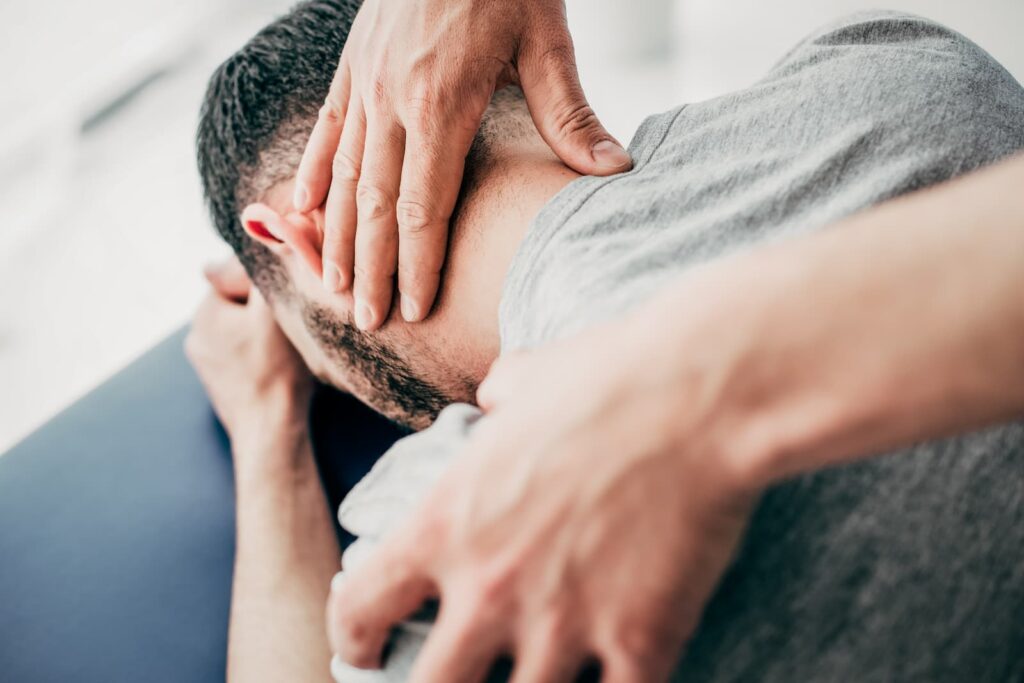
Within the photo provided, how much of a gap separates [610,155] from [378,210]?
0.92ft

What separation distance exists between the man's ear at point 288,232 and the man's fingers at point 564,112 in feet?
1.07

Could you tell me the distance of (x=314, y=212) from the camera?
0.89m

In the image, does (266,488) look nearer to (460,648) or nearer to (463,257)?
(463,257)

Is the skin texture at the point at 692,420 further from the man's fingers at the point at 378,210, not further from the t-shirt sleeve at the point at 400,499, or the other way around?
the man's fingers at the point at 378,210

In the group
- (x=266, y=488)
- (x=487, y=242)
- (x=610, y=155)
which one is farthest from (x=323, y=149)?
(x=266, y=488)

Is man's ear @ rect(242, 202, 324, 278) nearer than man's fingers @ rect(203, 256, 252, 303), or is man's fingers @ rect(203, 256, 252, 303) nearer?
man's ear @ rect(242, 202, 324, 278)

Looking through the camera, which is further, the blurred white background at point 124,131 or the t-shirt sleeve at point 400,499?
the blurred white background at point 124,131

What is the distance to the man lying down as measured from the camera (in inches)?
15.8

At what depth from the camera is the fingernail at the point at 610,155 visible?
71 centimetres

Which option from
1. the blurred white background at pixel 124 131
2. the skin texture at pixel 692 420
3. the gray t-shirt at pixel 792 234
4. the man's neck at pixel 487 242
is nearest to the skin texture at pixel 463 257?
the man's neck at pixel 487 242

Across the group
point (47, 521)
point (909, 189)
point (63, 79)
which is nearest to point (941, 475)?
point (909, 189)

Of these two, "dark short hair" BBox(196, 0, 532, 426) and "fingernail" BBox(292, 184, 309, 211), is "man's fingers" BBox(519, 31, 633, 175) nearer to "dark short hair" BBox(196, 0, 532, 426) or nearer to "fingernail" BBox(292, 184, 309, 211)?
"dark short hair" BBox(196, 0, 532, 426)

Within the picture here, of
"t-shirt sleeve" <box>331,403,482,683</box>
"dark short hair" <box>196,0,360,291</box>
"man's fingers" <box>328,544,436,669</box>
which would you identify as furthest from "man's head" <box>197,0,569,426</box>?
"man's fingers" <box>328,544,436,669</box>

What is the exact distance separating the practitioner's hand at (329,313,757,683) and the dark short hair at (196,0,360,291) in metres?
0.68
